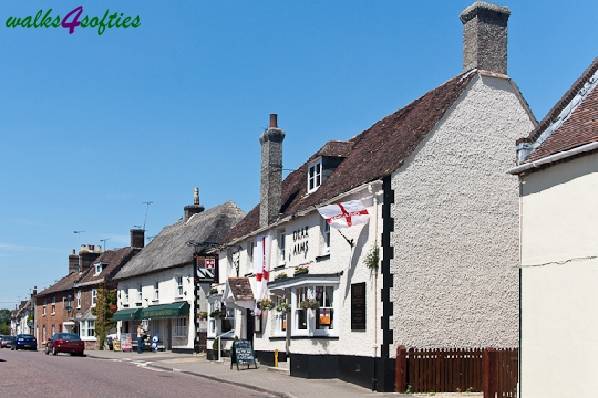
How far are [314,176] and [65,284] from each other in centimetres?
4885

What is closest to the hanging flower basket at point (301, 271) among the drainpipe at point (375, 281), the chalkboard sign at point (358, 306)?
the chalkboard sign at point (358, 306)

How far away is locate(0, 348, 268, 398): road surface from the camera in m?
20.7

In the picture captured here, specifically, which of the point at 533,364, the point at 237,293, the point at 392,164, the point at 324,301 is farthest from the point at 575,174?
the point at 237,293

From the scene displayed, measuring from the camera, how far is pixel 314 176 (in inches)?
1217

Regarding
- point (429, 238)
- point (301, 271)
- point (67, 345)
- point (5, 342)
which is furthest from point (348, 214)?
point (5, 342)

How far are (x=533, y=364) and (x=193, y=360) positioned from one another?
24018 millimetres

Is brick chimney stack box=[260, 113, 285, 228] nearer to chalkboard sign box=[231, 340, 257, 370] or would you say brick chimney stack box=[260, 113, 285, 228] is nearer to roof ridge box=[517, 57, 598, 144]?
chalkboard sign box=[231, 340, 257, 370]

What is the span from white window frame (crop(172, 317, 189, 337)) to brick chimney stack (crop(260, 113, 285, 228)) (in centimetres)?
1518

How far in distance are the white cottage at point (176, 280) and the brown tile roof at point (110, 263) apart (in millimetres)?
2958

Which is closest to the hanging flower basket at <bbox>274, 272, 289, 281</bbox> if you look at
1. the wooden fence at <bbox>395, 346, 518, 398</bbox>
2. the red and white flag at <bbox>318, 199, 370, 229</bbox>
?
the red and white flag at <bbox>318, 199, 370, 229</bbox>

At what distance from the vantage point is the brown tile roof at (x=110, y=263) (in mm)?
61719

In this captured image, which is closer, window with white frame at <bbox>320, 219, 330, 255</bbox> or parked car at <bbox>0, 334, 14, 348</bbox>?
window with white frame at <bbox>320, 219, 330, 255</bbox>

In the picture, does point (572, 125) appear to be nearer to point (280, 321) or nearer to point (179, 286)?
point (280, 321)

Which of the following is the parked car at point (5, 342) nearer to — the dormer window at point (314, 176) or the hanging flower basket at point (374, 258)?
the dormer window at point (314, 176)
